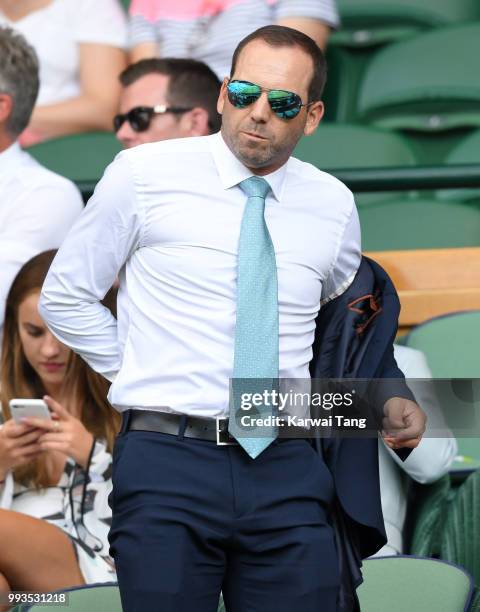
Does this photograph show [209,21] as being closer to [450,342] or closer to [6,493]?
[450,342]

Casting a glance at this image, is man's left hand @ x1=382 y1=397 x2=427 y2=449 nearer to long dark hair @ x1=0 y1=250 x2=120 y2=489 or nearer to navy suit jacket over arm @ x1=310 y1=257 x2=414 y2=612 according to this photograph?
navy suit jacket over arm @ x1=310 y1=257 x2=414 y2=612

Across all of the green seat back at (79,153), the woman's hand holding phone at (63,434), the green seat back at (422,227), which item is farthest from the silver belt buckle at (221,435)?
the green seat back at (79,153)

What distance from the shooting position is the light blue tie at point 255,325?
2.01 metres

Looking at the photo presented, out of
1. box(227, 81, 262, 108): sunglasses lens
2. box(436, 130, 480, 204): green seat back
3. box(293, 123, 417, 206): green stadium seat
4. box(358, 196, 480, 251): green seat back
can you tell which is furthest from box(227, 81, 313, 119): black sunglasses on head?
box(436, 130, 480, 204): green seat back

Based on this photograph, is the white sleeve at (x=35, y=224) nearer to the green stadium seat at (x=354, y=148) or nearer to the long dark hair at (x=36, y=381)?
the long dark hair at (x=36, y=381)

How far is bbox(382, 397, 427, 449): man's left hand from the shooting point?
2.16 m

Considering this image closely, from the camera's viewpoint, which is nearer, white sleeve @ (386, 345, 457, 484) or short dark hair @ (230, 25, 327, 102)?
short dark hair @ (230, 25, 327, 102)

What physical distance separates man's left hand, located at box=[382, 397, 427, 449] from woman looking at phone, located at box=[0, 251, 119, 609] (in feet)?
2.84

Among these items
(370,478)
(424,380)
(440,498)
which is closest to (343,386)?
(370,478)

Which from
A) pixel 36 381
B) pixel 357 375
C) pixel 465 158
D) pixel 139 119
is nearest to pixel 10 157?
pixel 139 119

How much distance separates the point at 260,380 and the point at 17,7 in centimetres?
298

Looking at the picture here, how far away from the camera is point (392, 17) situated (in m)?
5.23

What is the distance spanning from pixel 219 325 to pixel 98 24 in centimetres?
275

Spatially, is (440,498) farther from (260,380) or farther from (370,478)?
(260,380)
